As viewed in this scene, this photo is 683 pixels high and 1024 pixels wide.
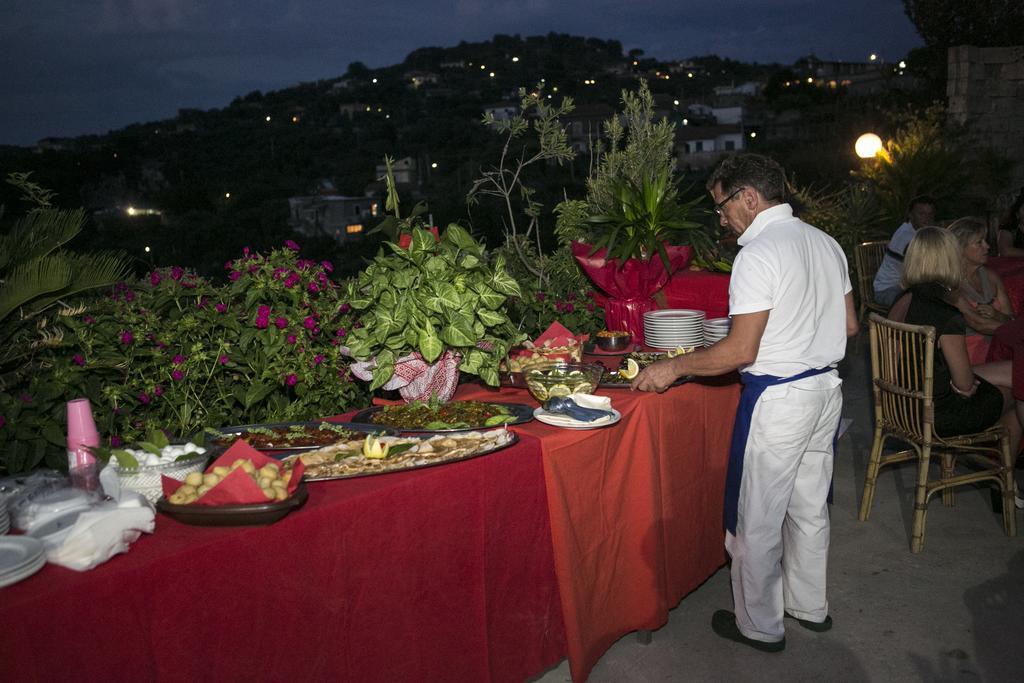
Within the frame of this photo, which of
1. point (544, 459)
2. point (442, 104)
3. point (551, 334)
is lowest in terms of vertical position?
point (544, 459)

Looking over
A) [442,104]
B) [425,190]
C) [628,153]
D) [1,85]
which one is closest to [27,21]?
[1,85]

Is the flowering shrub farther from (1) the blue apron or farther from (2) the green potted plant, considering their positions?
(1) the blue apron

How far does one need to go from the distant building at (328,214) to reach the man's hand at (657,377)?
61.6 ft

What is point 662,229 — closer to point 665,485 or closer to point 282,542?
point 665,485

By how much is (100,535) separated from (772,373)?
80.7 inches

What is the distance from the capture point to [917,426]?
396 cm

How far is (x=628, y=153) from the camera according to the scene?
4.28 m

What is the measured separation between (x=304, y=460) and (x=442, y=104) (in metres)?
35.4

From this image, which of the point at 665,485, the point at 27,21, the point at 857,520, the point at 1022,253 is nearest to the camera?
the point at 665,485

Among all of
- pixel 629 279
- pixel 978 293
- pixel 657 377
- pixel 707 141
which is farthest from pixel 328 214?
pixel 707 141

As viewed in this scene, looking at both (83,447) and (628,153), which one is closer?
(83,447)

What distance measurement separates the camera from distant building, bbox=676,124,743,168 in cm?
6150

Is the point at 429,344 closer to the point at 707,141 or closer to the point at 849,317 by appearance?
the point at 849,317

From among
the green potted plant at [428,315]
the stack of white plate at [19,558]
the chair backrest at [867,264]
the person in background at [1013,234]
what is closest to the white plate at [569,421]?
the green potted plant at [428,315]
